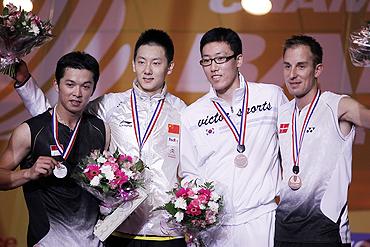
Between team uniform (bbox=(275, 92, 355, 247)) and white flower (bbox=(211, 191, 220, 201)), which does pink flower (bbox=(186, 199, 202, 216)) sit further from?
team uniform (bbox=(275, 92, 355, 247))

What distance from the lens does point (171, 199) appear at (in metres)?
3.87

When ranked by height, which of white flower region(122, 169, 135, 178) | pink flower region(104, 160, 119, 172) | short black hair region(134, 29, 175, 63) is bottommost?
white flower region(122, 169, 135, 178)

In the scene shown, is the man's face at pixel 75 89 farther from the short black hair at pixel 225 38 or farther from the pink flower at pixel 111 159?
the short black hair at pixel 225 38

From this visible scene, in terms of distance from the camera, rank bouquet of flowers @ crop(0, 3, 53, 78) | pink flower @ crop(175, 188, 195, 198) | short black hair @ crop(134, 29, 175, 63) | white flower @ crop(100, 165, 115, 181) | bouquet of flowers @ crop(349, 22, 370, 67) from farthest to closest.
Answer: short black hair @ crop(134, 29, 175, 63)
bouquet of flowers @ crop(0, 3, 53, 78)
pink flower @ crop(175, 188, 195, 198)
white flower @ crop(100, 165, 115, 181)
bouquet of flowers @ crop(349, 22, 370, 67)

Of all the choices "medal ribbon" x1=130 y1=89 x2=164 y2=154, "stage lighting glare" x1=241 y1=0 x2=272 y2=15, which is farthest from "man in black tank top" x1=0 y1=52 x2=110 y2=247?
"stage lighting glare" x1=241 y1=0 x2=272 y2=15

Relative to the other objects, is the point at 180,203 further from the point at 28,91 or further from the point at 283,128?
the point at 28,91

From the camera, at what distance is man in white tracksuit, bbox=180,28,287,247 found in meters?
3.95

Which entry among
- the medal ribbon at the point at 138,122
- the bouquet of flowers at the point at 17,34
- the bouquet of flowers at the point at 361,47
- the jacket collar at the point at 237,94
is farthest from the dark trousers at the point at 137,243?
the bouquet of flowers at the point at 361,47

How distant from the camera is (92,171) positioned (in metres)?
3.72

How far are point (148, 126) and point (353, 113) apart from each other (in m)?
1.18

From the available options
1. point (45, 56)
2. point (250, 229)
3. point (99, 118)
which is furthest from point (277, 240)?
point (45, 56)

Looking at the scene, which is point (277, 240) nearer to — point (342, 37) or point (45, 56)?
point (342, 37)

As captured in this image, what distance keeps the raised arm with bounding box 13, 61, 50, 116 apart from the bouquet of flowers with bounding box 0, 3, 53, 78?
0.10 meters

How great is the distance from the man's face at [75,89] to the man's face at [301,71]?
44.5 inches
